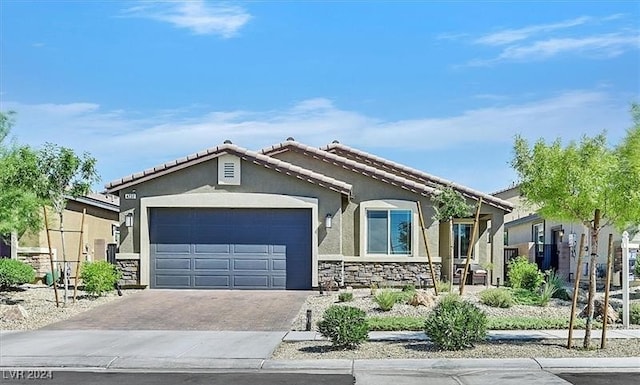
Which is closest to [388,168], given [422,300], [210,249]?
[210,249]

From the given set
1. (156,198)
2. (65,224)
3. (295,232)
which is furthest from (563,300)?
(65,224)

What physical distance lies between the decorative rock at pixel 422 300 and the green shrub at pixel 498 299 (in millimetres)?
1371

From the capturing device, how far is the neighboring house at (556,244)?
28736 mm

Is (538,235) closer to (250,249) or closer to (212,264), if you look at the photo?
(250,249)

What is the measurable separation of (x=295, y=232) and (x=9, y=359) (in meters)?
12.5

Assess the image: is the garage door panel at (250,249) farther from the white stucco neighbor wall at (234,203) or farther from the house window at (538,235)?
the house window at (538,235)

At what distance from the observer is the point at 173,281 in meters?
25.5

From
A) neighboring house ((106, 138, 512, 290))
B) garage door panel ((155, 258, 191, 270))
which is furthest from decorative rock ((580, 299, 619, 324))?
garage door panel ((155, 258, 191, 270))

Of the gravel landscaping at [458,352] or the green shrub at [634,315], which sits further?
the green shrub at [634,315]

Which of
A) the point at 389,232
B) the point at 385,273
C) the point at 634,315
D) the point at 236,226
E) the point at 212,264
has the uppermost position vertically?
the point at 236,226

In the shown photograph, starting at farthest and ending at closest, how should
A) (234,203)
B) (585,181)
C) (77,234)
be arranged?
(77,234)
(234,203)
(585,181)

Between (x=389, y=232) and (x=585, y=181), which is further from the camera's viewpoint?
(x=389, y=232)

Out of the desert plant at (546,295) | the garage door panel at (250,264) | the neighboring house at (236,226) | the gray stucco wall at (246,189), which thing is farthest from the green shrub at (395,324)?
the garage door panel at (250,264)

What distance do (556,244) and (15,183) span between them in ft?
79.9
